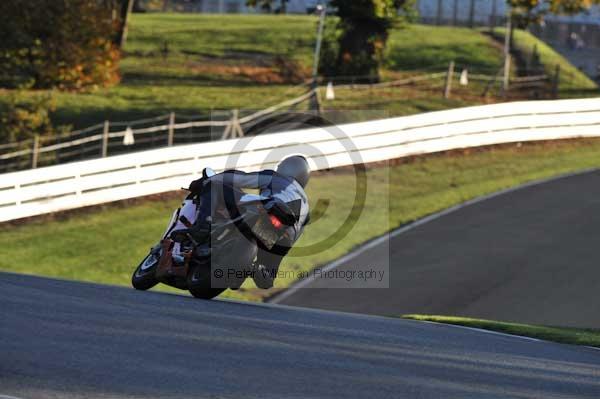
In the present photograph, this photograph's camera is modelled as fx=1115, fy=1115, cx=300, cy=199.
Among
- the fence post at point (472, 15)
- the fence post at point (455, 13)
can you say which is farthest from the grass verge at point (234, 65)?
the fence post at point (455, 13)

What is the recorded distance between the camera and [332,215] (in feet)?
75.6

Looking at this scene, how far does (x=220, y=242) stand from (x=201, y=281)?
0.59 metres

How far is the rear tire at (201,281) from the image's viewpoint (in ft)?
35.7

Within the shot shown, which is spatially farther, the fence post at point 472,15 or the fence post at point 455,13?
the fence post at point 455,13

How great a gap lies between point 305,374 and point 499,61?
146 ft

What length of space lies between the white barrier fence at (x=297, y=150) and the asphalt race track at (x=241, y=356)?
1103cm

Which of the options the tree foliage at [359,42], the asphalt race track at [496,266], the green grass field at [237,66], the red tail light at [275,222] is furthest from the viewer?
the tree foliage at [359,42]

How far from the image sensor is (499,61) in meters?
50.0

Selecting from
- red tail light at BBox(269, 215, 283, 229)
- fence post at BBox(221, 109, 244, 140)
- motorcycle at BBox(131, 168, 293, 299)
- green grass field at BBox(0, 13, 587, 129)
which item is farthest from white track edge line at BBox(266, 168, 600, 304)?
green grass field at BBox(0, 13, 587, 129)

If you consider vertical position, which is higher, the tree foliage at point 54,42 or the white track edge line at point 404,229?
the tree foliage at point 54,42

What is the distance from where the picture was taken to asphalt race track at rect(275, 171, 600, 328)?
52.5 feet

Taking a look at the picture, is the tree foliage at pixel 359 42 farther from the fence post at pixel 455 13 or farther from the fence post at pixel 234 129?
the fence post at pixel 455 13

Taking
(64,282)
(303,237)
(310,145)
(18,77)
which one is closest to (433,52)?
(18,77)

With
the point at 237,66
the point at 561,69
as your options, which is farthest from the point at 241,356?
the point at 561,69
